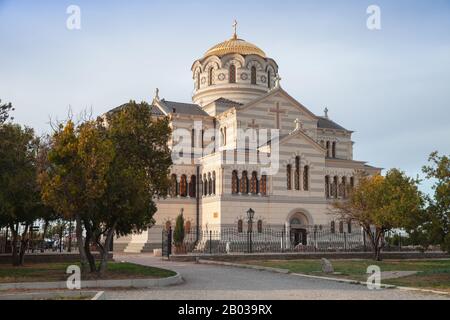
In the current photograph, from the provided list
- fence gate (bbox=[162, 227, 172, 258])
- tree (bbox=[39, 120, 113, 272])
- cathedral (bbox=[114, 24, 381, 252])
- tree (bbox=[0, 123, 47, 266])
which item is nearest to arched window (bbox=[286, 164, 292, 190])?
cathedral (bbox=[114, 24, 381, 252])

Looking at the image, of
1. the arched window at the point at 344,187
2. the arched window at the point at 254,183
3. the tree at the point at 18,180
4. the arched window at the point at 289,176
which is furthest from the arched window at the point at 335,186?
the tree at the point at 18,180

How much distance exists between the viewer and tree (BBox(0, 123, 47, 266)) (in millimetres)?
22406

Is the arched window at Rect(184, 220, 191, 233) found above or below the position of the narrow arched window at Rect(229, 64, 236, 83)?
below

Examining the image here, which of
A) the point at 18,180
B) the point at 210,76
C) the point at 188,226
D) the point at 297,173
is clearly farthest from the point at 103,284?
the point at 210,76

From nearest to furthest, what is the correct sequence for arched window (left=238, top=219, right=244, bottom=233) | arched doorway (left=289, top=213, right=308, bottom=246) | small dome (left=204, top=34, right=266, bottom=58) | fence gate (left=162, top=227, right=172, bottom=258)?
fence gate (left=162, top=227, right=172, bottom=258) < arched window (left=238, top=219, right=244, bottom=233) < arched doorway (left=289, top=213, right=308, bottom=246) < small dome (left=204, top=34, right=266, bottom=58)

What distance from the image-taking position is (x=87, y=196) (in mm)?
19453

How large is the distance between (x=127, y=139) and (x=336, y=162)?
33590mm

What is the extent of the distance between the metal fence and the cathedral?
0.61 meters

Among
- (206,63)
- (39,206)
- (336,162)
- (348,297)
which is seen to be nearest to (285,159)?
(336,162)

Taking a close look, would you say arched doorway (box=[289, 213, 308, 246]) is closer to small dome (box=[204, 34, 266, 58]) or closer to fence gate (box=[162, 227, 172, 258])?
fence gate (box=[162, 227, 172, 258])

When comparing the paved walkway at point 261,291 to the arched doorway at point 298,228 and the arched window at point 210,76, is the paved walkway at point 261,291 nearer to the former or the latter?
the arched doorway at point 298,228
